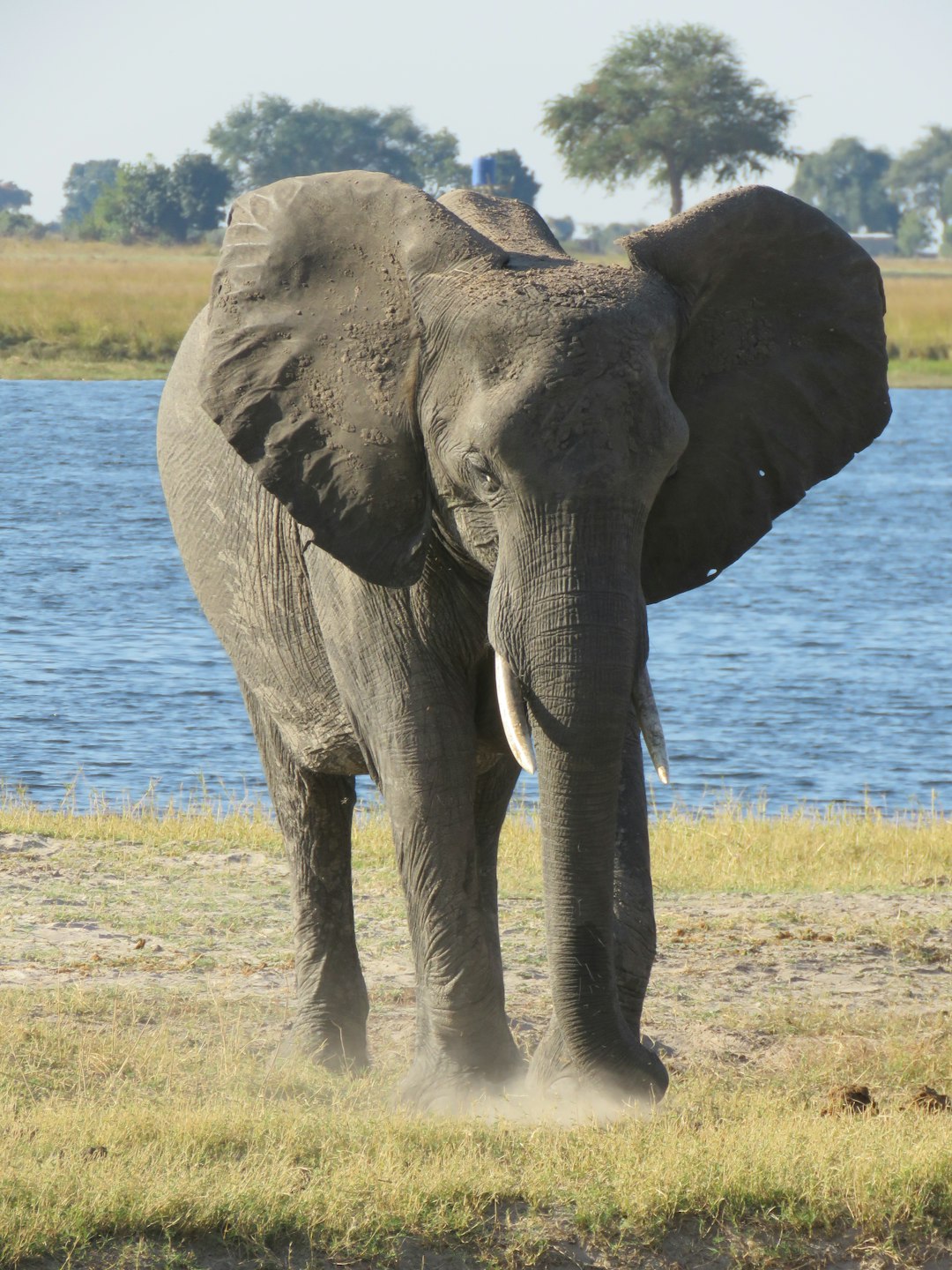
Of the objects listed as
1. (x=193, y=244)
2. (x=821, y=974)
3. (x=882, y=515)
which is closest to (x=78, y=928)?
(x=821, y=974)

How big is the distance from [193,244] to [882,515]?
45.2 meters

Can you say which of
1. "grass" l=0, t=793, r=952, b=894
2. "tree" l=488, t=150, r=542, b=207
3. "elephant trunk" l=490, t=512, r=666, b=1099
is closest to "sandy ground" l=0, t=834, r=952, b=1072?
"grass" l=0, t=793, r=952, b=894

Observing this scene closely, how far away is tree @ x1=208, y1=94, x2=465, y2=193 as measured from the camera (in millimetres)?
93688

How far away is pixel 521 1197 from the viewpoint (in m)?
4.76

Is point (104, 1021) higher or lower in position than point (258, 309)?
lower

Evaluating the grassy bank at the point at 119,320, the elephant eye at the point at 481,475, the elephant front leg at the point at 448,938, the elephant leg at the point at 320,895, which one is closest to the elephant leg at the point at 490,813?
the elephant front leg at the point at 448,938

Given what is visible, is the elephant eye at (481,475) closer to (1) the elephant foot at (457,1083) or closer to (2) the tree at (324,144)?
(1) the elephant foot at (457,1083)

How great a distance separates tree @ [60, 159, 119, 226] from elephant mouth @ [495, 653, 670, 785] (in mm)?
139598

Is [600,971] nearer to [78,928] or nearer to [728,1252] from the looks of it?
[728,1252]

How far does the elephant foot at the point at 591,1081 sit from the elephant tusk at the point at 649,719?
0.82 m

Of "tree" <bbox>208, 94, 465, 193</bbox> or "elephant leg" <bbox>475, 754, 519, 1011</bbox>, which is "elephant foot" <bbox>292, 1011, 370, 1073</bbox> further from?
"tree" <bbox>208, 94, 465, 193</bbox>

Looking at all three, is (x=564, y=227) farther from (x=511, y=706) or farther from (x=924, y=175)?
(x=511, y=706)

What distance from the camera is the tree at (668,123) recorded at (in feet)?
238

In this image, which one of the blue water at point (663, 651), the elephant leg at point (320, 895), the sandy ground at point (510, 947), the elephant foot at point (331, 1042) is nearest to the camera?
the elephant foot at point (331, 1042)
